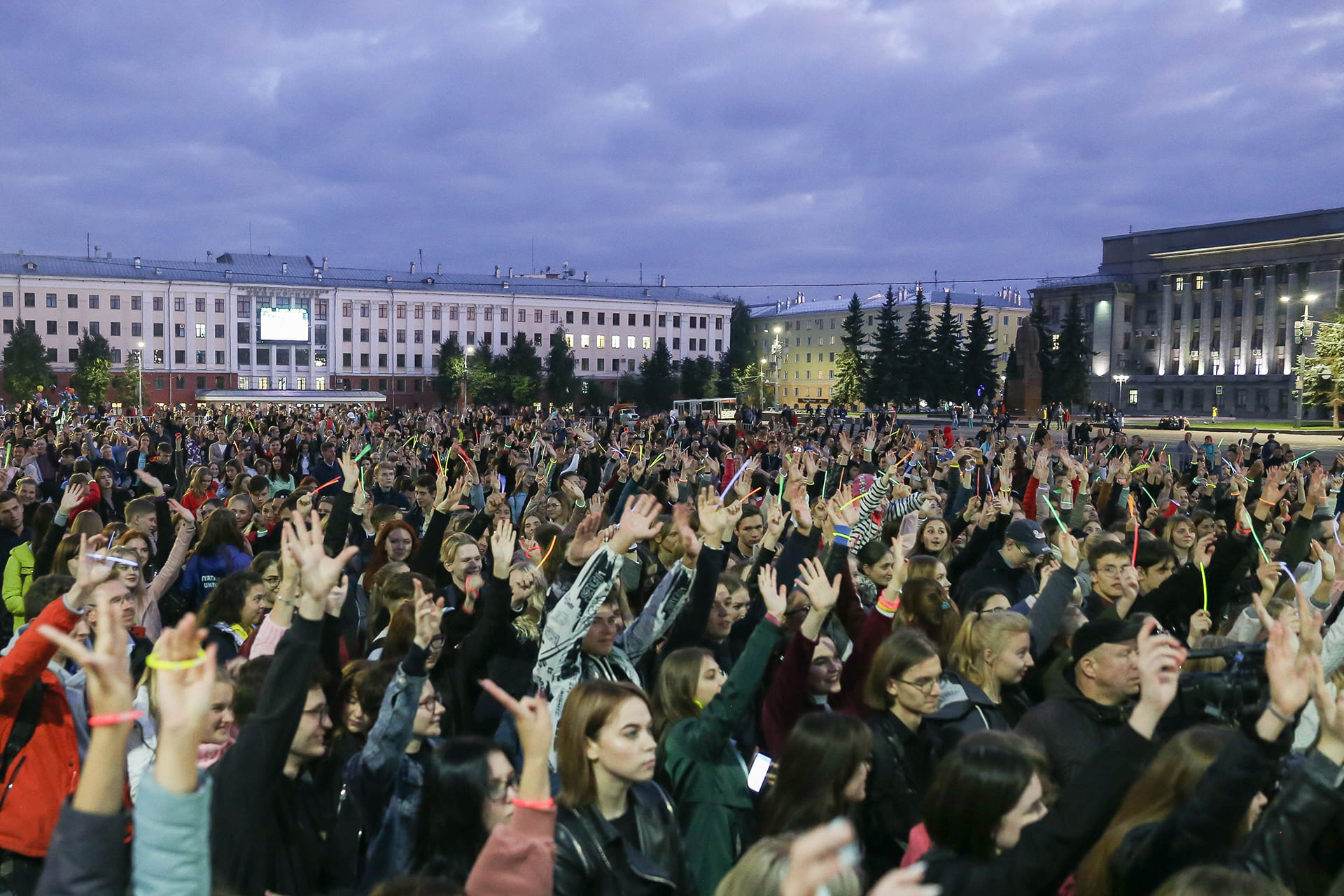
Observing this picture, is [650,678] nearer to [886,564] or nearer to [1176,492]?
[886,564]

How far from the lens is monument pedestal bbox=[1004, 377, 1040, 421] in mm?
51188

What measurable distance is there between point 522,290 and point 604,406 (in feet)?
74.0

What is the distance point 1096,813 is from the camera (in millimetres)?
2818

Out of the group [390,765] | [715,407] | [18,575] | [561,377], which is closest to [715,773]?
[390,765]

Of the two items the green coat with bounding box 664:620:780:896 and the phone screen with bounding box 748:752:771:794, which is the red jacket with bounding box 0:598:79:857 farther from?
the phone screen with bounding box 748:752:771:794

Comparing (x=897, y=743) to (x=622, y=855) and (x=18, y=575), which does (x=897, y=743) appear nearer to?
(x=622, y=855)

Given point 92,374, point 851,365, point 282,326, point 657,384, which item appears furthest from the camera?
point 282,326

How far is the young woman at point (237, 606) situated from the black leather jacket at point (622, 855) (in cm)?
280

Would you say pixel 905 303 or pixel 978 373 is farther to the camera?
pixel 905 303

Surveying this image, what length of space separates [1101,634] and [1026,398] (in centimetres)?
4946

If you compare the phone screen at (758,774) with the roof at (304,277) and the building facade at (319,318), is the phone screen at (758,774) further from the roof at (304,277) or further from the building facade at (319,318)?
the roof at (304,277)

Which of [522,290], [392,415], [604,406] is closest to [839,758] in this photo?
[392,415]

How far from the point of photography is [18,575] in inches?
283

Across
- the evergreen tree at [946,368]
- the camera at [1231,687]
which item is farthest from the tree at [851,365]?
the camera at [1231,687]
